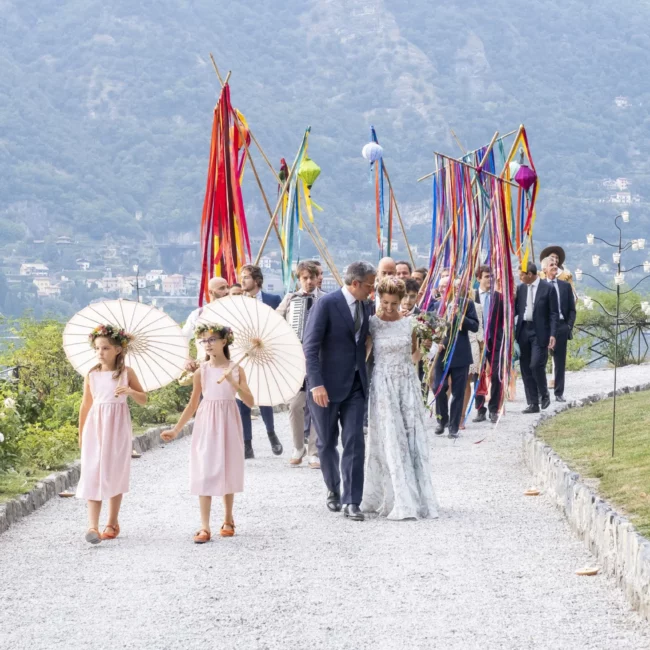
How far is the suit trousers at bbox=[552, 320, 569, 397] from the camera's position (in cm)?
1503

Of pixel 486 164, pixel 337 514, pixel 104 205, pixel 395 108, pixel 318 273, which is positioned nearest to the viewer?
pixel 337 514

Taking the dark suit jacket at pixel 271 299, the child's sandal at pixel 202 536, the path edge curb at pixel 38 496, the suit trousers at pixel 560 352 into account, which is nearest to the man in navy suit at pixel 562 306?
the suit trousers at pixel 560 352

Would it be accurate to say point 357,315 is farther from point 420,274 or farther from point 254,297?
point 420,274

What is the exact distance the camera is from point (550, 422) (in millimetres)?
13320

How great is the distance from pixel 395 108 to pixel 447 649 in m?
125

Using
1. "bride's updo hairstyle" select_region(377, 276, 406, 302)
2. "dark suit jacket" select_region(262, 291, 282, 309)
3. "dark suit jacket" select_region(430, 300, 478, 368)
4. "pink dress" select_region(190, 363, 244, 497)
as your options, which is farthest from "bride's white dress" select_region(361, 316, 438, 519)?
"dark suit jacket" select_region(430, 300, 478, 368)

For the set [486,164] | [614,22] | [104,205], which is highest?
[614,22]

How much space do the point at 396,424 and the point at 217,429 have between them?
129cm

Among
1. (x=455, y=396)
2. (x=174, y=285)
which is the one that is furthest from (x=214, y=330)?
(x=174, y=285)

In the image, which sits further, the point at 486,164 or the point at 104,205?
the point at 104,205

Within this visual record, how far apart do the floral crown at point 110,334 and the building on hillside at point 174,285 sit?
70.7 meters

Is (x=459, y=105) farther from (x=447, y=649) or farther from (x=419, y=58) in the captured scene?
(x=447, y=649)

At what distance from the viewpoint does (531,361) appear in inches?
573

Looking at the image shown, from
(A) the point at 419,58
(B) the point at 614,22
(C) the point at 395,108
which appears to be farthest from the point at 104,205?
(B) the point at 614,22
